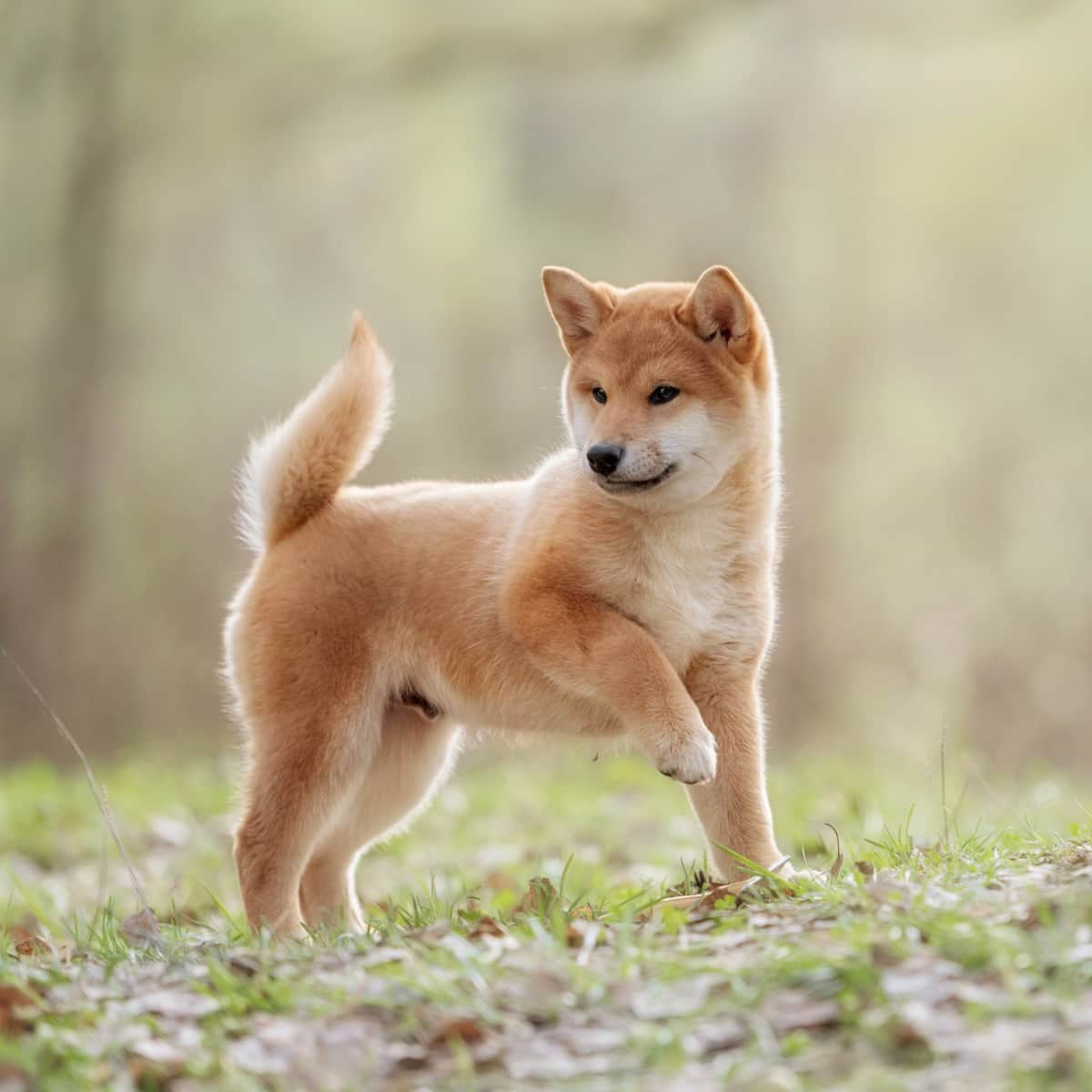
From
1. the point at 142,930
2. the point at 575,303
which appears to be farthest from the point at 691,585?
the point at 142,930

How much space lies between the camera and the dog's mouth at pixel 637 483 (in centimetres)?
436

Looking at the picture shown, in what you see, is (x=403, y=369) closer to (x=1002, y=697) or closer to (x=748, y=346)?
(x=1002, y=697)

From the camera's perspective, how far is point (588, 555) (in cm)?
448

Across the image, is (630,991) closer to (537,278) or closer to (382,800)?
(382,800)

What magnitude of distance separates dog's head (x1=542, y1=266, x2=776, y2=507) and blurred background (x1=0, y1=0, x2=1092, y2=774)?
859 centimetres

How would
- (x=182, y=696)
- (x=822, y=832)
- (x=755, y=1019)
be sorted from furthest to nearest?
(x=182, y=696)
(x=822, y=832)
(x=755, y=1019)

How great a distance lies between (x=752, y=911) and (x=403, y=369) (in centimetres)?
1258

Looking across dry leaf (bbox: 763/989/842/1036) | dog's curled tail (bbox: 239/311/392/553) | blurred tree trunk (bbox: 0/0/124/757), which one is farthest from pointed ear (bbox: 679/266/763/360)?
blurred tree trunk (bbox: 0/0/124/757)

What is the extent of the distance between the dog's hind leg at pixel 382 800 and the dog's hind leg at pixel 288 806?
0.28 m

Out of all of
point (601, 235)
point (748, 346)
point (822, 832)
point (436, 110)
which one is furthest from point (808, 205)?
point (748, 346)

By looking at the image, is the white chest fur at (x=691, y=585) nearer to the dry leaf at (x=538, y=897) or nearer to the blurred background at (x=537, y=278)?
the dry leaf at (x=538, y=897)

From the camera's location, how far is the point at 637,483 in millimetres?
4363

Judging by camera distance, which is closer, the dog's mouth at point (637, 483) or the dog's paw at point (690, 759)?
the dog's paw at point (690, 759)

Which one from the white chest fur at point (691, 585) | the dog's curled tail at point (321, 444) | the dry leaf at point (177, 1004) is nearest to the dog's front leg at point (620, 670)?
the white chest fur at point (691, 585)
